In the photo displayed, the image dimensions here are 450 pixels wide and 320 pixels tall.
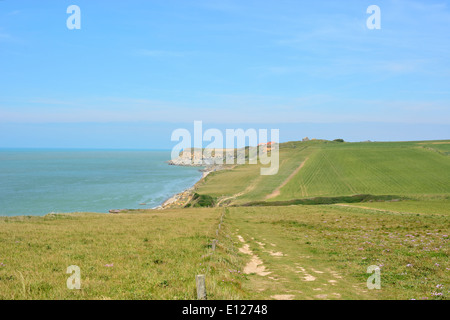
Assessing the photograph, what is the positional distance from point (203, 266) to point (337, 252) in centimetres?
990

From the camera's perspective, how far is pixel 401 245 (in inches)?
807

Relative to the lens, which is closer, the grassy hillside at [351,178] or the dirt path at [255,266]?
the dirt path at [255,266]
